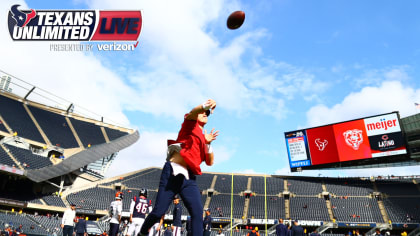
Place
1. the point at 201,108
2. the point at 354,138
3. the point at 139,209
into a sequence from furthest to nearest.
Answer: the point at 354,138, the point at 139,209, the point at 201,108

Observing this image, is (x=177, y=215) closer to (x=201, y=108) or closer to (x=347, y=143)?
(x=201, y=108)

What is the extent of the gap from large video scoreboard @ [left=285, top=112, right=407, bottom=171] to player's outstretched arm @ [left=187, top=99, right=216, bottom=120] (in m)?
35.1

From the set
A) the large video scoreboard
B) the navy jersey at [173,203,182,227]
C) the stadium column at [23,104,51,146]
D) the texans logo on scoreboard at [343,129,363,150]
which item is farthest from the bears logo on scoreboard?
the texans logo on scoreboard at [343,129,363,150]

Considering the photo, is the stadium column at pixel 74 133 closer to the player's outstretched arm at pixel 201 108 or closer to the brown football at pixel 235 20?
the brown football at pixel 235 20

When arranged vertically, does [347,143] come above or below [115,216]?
above

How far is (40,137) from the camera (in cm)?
3538

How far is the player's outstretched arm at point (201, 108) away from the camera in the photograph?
4215mm

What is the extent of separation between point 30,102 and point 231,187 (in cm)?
2891

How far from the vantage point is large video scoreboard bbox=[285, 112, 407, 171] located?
1323 inches

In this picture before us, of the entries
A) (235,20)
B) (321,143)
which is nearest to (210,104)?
(235,20)

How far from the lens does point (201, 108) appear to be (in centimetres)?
423

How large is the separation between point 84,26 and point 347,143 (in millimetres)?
30764

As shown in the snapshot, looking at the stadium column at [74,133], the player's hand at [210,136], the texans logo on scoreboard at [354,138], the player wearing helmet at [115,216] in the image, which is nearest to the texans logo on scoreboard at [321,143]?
the texans logo on scoreboard at [354,138]

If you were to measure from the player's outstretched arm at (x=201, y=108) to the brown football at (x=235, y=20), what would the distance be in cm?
567
